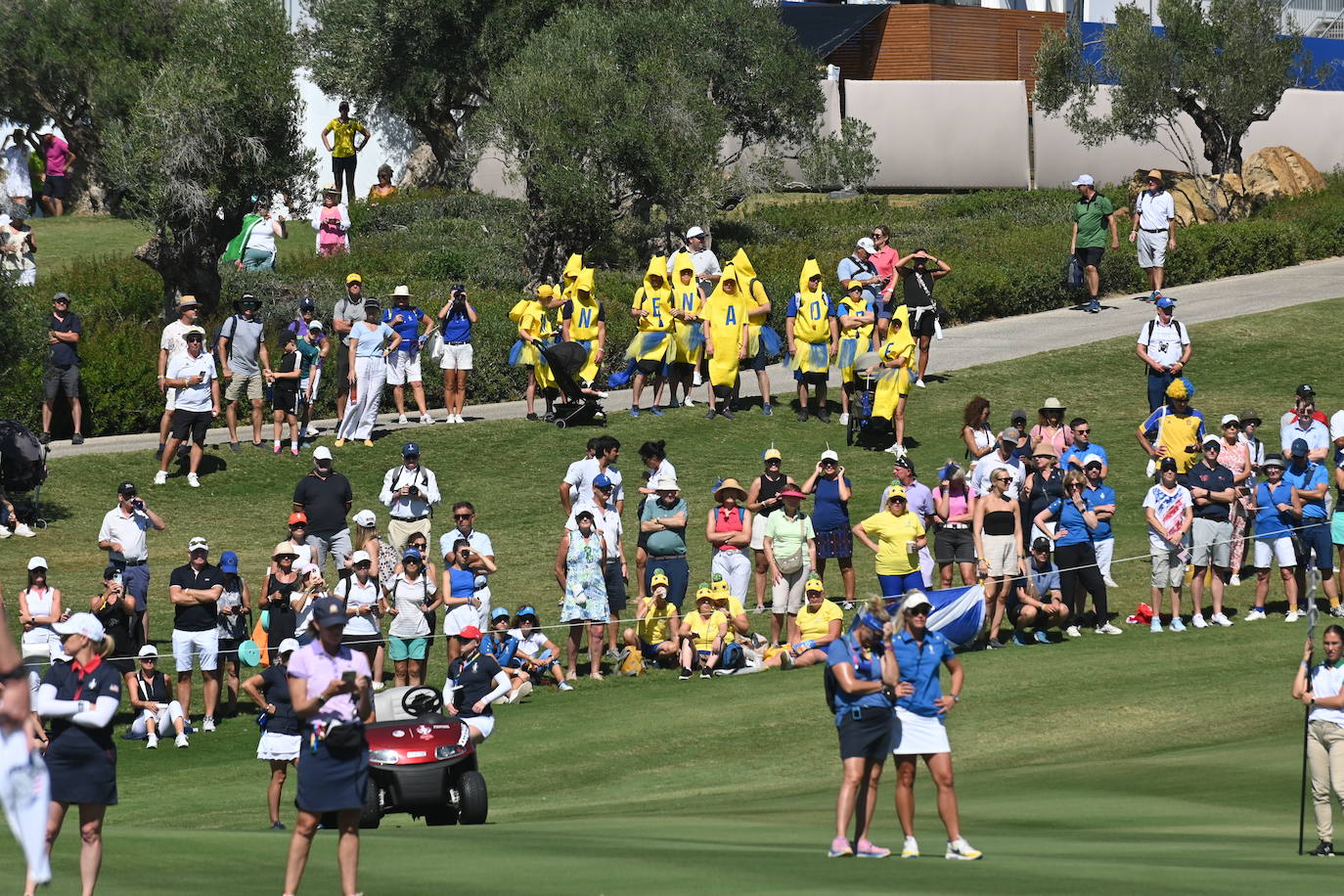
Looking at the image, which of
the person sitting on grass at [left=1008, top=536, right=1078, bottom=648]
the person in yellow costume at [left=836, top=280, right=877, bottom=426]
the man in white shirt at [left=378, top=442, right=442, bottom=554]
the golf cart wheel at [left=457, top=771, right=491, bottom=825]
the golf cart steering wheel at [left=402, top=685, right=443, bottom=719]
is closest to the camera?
the golf cart wheel at [left=457, top=771, right=491, bottom=825]

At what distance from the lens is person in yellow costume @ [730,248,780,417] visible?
27.4 meters

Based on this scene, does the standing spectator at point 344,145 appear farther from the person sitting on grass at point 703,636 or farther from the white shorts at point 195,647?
the white shorts at point 195,647

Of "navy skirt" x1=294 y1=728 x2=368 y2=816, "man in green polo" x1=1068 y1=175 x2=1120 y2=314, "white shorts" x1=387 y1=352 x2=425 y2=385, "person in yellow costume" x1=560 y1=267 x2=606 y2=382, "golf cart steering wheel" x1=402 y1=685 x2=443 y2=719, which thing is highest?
"man in green polo" x1=1068 y1=175 x2=1120 y2=314

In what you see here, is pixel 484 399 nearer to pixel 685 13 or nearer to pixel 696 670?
pixel 696 670

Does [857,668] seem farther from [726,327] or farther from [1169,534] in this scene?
[726,327]

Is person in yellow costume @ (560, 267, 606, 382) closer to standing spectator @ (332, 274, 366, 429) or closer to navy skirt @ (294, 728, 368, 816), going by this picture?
standing spectator @ (332, 274, 366, 429)

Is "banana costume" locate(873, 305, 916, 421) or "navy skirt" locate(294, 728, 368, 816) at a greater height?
"banana costume" locate(873, 305, 916, 421)

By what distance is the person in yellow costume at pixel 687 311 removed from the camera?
88.5 ft

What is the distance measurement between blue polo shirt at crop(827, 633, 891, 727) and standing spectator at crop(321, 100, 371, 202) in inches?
1278

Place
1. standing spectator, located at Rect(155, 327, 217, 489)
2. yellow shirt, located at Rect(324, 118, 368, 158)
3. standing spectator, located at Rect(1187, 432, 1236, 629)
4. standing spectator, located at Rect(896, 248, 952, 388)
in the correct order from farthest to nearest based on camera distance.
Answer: yellow shirt, located at Rect(324, 118, 368, 158) → standing spectator, located at Rect(896, 248, 952, 388) → standing spectator, located at Rect(155, 327, 217, 489) → standing spectator, located at Rect(1187, 432, 1236, 629)

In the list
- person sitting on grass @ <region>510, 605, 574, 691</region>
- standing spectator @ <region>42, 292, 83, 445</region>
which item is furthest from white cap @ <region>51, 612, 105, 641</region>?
standing spectator @ <region>42, 292, 83, 445</region>

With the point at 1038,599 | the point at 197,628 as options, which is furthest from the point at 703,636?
the point at 197,628

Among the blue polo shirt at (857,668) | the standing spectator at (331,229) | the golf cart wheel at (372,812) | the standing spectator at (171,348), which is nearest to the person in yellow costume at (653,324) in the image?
the standing spectator at (171,348)

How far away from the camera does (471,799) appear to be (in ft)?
46.7
